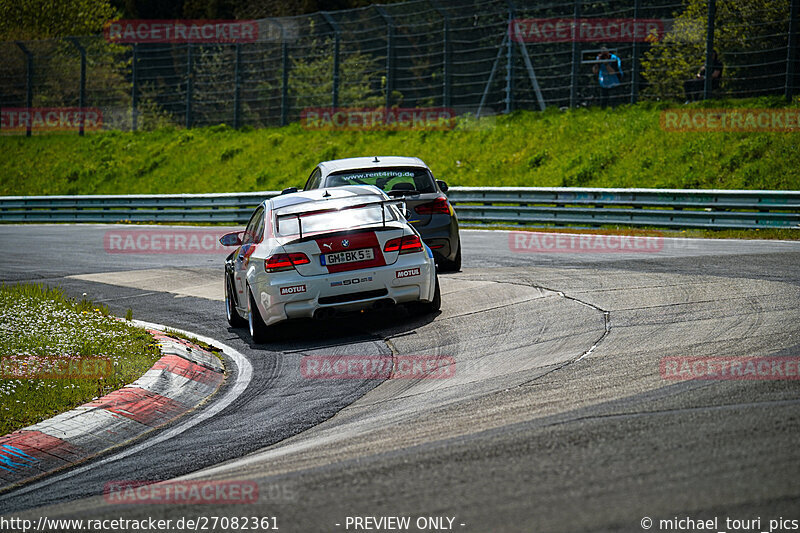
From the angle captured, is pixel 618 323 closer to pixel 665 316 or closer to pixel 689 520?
pixel 665 316

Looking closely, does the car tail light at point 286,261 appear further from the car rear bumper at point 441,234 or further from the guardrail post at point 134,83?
the guardrail post at point 134,83

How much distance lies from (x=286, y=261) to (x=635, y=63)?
18416mm

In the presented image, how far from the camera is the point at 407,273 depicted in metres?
10.5

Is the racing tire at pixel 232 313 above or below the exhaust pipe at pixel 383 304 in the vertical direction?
below

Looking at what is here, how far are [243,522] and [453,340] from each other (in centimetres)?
539

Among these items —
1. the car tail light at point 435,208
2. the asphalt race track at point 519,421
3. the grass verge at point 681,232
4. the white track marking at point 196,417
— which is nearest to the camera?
the asphalt race track at point 519,421

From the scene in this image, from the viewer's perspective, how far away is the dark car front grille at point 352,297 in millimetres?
10195

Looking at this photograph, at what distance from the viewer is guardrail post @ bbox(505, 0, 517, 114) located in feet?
90.0

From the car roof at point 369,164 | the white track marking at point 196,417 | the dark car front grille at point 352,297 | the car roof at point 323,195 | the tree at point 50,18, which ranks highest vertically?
the tree at point 50,18

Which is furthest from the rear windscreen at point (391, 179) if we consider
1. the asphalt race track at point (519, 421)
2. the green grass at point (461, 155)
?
the green grass at point (461, 155)

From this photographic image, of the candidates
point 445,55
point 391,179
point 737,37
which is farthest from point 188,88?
point 391,179

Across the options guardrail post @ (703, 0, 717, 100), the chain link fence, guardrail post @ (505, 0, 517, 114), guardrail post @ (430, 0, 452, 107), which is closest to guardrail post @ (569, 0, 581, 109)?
the chain link fence

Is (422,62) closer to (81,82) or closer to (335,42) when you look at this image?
(335,42)

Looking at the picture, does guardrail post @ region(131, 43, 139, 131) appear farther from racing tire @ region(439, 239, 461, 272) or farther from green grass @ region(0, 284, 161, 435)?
racing tire @ region(439, 239, 461, 272)
